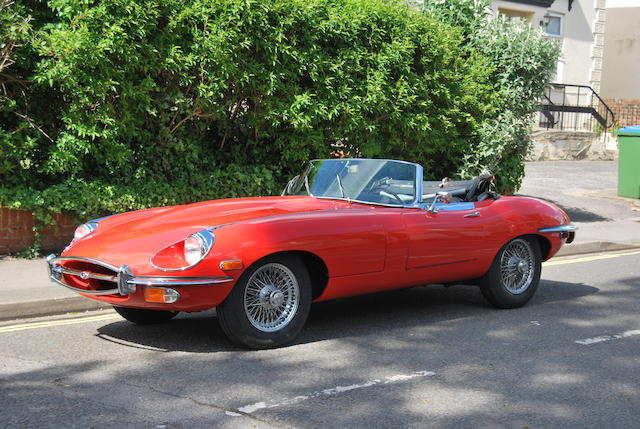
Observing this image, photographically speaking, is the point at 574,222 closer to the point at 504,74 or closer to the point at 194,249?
the point at 504,74

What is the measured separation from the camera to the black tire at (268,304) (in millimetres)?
5746

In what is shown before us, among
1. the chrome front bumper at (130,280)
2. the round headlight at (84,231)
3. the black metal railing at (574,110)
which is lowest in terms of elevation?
the chrome front bumper at (130,280)

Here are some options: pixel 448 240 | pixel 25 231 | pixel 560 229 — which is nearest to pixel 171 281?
pixel 448 240

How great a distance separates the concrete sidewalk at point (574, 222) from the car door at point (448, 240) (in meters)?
2.88

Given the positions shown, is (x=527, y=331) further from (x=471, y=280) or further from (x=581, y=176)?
(x=581, y=176)

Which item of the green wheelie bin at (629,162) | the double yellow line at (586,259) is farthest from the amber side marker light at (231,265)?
the green wheelie bin at (629,162)

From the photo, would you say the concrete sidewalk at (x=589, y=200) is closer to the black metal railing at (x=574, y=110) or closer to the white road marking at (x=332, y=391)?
the black metal railing at (x=574, y=110)

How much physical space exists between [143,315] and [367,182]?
213cm

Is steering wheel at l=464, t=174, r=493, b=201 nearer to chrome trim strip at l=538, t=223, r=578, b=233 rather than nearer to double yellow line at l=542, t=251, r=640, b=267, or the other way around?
chrome trim strip at l=538, t=223, r=578, b=233

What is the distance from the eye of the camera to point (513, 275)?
7570 millimetres

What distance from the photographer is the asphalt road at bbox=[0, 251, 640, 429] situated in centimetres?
461

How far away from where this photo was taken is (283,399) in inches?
191

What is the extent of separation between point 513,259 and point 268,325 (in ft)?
8.82

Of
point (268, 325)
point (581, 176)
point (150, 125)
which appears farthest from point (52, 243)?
point (581, 176)
